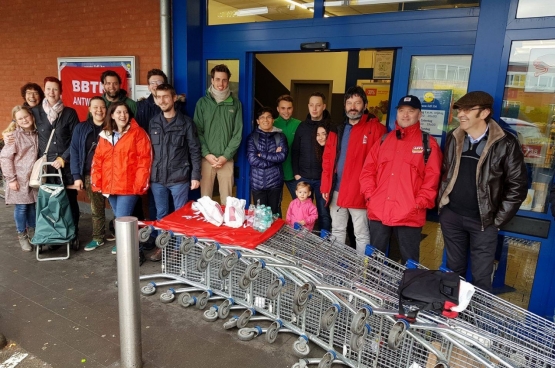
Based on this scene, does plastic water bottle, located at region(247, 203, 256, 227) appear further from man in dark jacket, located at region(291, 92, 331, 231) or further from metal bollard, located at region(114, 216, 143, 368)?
metal bollard, located at region(114, 216, 143, 368)

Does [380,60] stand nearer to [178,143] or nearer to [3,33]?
[178,143]

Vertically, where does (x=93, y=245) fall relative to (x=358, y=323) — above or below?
below

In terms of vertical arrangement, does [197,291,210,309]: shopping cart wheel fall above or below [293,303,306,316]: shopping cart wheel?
below

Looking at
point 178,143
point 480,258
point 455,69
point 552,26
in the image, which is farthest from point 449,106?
point 178,143

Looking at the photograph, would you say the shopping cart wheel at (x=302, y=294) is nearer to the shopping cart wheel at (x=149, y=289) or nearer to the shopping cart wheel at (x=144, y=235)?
the shopping cart wheel at (x=144, y=235)

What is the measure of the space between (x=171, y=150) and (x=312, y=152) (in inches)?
59.5

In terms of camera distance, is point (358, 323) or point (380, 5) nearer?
point (358, 323)

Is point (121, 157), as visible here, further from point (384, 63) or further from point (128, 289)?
point (384, 63)

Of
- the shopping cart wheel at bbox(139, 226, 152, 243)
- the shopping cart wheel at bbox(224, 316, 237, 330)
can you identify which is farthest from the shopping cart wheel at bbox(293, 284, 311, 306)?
the shopping cart wheel at bbox(139, 226, 152, 243)

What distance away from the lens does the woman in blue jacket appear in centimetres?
428

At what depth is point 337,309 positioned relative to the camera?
2471 millimetres

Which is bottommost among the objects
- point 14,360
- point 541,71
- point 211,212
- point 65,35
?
point 14,360

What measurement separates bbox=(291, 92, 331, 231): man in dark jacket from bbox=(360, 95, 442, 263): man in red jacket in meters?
0.89

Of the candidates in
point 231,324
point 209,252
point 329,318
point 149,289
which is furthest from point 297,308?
point 149,289
